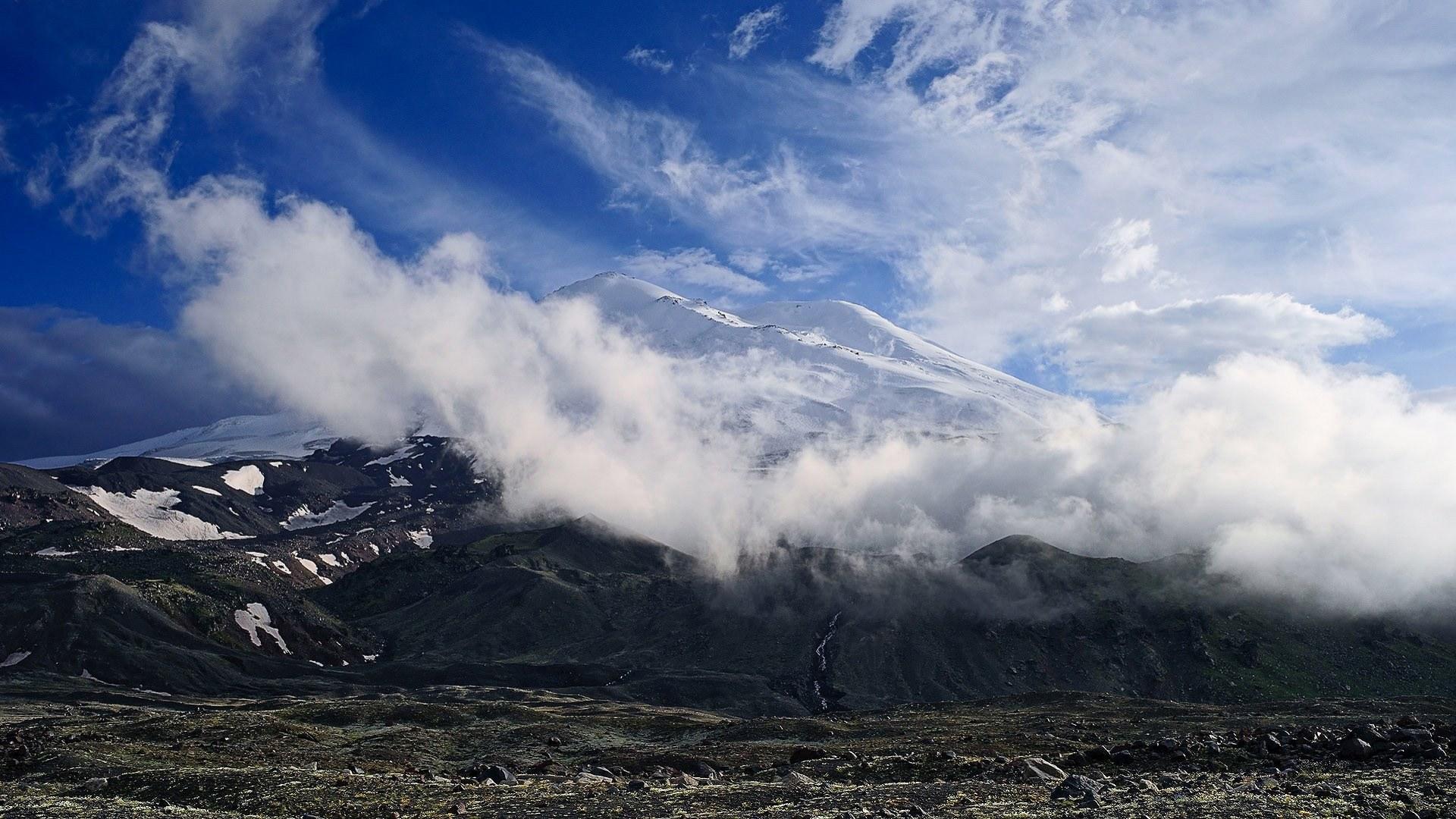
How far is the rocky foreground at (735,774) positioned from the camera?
33.9m

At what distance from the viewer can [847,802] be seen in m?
35.8

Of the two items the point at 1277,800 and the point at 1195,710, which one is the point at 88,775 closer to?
the point at 1277,800

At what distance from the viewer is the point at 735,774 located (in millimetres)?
56031

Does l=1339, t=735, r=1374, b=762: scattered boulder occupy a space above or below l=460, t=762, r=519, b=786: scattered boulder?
above

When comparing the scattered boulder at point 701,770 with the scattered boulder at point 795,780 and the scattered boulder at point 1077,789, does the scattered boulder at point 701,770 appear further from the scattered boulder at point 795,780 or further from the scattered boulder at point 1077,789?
the scattered boulder at point 1077,789

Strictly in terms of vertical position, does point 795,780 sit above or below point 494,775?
above

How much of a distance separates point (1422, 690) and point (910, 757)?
20520 cm

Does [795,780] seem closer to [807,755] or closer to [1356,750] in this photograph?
[807,755]

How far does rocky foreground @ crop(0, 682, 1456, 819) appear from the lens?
33.9 meters

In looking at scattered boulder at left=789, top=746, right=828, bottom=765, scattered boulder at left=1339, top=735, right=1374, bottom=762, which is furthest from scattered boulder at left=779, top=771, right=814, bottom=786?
scattered boulder at left=1339, top=735, right=1374, bottom=762

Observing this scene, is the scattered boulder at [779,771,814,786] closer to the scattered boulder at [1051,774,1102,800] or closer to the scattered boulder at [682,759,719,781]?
the scattered boulder at [682,759,719,781]

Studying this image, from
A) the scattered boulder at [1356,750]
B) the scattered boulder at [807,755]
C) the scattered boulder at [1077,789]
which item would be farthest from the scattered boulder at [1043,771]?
Answer: the scattered boulder at [807,755]

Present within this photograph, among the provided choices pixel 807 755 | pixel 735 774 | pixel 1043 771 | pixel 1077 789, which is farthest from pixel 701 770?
pixel 1077 789

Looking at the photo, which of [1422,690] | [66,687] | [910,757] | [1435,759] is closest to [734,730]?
[910,757]
